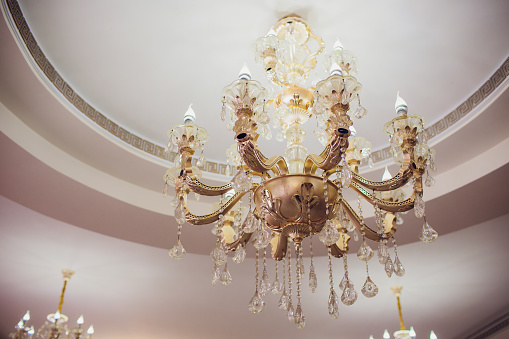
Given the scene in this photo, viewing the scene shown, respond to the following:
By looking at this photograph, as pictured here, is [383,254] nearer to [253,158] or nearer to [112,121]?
[253,158]

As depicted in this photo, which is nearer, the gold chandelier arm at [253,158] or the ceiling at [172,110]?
the gold chandelier arm at [253,158]

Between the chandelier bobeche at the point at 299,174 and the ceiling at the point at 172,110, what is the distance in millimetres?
604

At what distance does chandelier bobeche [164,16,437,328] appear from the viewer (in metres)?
1.67

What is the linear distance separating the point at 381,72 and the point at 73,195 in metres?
2.11

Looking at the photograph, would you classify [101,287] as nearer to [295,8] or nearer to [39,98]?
[39,98]

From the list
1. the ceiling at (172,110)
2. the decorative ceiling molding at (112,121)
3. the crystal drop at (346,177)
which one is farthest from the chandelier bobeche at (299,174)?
the decorative ceiling molding at (112,121)

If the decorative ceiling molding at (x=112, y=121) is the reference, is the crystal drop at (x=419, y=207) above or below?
below

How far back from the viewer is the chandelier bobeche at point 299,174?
5.47ft

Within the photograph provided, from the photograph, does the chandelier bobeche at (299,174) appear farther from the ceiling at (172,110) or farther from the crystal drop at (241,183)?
the ceiling at (172,110)

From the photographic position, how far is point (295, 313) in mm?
1826

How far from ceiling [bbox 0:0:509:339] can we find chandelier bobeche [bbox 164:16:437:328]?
1.98ft

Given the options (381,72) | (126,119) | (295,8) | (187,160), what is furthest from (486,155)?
(126,119)

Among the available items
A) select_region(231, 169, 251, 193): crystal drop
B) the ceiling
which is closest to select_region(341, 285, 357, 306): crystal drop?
select_region(231, 169, 251, 193): crystal drop

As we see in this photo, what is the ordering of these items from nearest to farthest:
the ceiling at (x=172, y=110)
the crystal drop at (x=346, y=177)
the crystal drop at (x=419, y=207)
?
the crystal drop at (x=346, y=177) < the crystal drop at (x=419, y=207) < the ceiling at (x=172, y=110)
